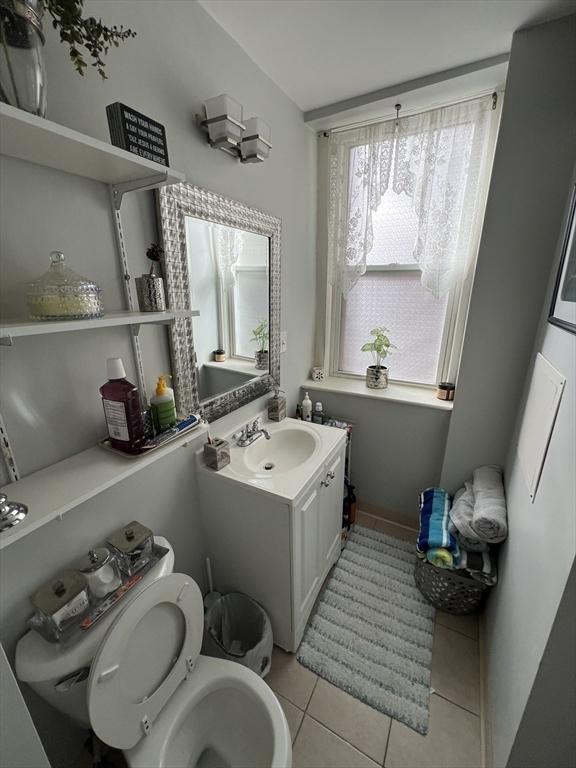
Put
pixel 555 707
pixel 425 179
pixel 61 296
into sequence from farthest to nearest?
pixel 425 179, pixel 555 707, pixel 61 296

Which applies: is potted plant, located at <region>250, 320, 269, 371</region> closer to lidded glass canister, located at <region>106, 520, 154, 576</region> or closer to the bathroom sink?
the bathroom sink

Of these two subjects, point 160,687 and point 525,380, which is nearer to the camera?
point 160,687

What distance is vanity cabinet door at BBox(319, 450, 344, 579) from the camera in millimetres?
1426

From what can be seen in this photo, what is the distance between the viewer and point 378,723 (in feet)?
3.80

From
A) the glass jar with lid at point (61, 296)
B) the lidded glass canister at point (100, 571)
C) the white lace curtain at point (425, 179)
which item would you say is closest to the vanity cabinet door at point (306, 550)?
the lidded glass canister at point (100, 571)

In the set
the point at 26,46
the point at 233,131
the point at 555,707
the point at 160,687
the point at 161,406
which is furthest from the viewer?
the point at 233,131

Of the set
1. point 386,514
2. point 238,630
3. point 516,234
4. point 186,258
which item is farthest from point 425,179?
point 238,630

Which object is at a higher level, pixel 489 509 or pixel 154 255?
pixel 154 255

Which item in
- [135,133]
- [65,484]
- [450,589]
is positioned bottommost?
[450,589]

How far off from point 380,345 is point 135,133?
5.33ft

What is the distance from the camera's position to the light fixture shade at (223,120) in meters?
1.06

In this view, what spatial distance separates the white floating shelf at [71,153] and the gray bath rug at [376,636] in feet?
6.06

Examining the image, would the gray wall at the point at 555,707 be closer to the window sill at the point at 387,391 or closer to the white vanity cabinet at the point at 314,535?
the white vanity cabinet at the point at 314,535

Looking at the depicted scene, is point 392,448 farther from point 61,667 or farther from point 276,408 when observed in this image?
point 61,667
